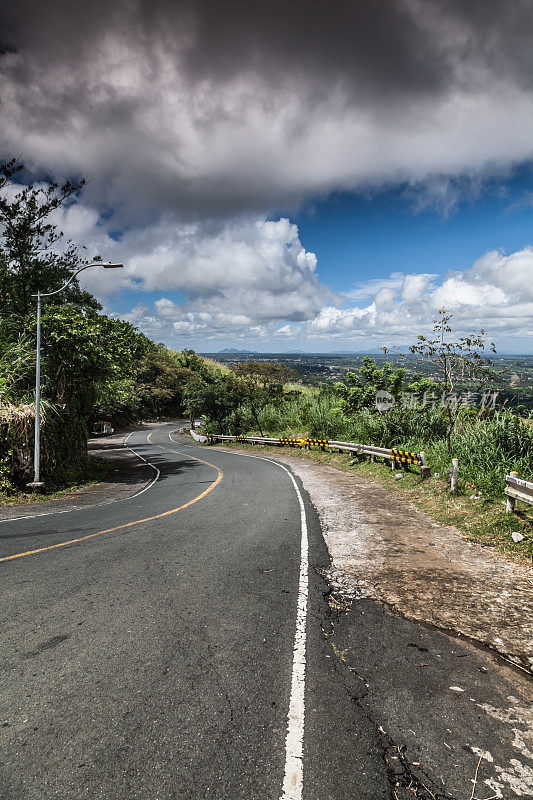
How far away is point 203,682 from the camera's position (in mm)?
3340

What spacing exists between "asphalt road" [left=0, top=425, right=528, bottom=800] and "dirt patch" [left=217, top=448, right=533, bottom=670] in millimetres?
477

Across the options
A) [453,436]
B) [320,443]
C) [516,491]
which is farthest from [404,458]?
[320,443]

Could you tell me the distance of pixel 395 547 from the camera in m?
7.17

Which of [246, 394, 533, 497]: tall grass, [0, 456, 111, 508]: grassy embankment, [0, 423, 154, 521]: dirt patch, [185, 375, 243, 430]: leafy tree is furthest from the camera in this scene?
[185, 375, 243, 430]: leafy tree

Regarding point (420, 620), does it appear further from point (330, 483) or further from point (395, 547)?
point (330, 483)

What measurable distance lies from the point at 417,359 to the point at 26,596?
36.8 ft

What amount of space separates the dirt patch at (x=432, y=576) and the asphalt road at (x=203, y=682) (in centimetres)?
48

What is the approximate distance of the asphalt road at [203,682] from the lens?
8.17ft

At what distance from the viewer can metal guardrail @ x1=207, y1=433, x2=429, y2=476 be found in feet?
41.2

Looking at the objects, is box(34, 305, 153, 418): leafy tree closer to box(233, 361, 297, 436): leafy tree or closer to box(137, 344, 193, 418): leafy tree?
box(233, 361, 297, 436): leafy tree

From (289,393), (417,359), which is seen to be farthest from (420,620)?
(289,393)

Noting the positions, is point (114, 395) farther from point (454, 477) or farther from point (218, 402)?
point (218, 402)

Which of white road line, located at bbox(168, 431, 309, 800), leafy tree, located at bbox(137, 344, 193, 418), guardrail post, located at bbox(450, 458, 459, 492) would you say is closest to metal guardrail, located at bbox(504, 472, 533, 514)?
guardrail post, located at bbox(450, 458, 459, 492)

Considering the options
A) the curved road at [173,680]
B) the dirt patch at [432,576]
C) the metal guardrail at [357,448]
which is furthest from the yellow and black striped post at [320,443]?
Result: the curved road at [173,680]
